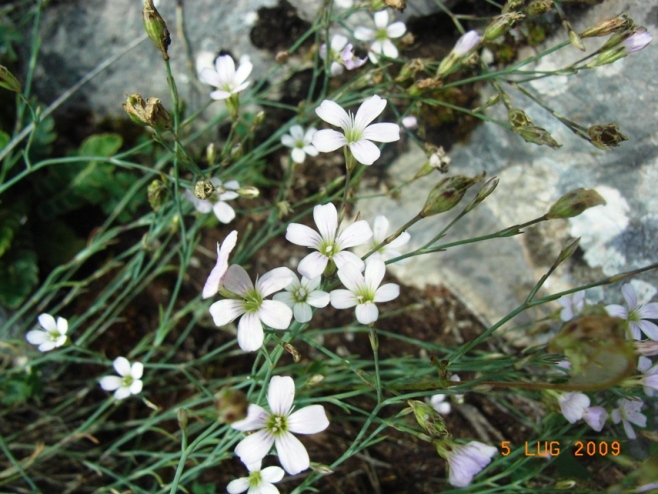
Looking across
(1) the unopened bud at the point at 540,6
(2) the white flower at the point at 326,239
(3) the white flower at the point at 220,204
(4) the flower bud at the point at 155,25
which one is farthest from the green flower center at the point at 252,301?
(1) the unopened bud at the point at 540,6

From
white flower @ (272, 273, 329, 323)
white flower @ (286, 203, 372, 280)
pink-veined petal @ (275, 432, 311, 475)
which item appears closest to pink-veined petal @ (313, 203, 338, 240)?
white flower @ (286, 203, 372, 280)

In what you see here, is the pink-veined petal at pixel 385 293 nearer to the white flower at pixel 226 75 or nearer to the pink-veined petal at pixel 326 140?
the pink-veined petal at pixel 326 140

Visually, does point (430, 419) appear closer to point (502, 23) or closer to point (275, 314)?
point (275, 314)

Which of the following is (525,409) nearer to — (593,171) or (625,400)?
(625,400)

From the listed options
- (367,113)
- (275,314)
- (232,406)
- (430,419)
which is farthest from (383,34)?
(232,406)

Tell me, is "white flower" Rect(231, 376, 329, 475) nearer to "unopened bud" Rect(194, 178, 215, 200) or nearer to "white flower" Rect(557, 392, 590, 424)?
"unopened bud" Rect(194, 178, 215, 200)
